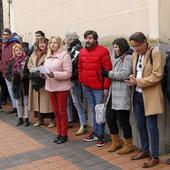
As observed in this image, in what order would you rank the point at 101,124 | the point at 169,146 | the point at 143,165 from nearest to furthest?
the point at 143,165 → the point at 169,146 → the point at 101,124

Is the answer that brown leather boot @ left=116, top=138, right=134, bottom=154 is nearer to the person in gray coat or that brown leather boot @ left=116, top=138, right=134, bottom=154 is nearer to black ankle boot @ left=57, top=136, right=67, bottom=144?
the person in gray coat

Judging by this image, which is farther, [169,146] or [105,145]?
[105,145]

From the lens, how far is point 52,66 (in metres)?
5.83

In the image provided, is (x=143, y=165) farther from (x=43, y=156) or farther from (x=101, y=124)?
(x=43, y=156)

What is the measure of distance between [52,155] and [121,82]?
151 centimetres

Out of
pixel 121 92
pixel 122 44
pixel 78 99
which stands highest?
pixel 122 44

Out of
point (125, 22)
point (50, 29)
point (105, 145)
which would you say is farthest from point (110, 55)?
point (50, 29)

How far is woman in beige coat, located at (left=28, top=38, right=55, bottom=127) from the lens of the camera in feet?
21.8

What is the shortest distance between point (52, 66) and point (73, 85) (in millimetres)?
776

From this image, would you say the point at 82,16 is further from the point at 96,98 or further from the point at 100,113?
the point at 100,113

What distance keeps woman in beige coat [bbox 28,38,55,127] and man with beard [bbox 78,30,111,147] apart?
3.54ft

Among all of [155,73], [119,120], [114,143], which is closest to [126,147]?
[114,143]

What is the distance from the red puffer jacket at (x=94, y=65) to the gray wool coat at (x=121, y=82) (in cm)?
30

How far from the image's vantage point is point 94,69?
18.1ft
